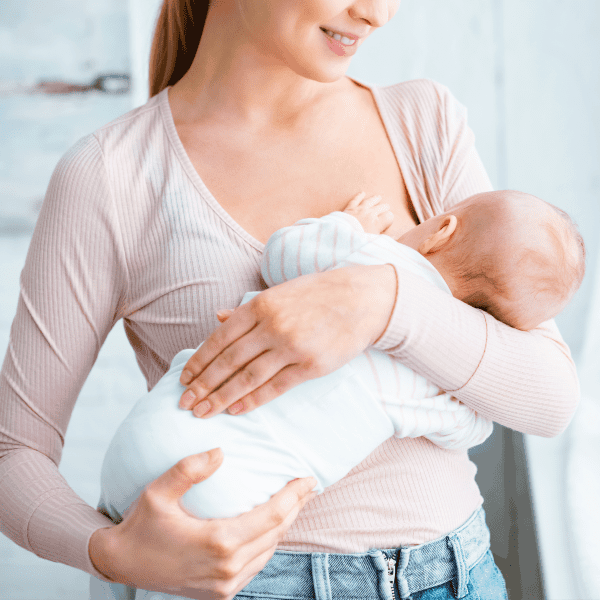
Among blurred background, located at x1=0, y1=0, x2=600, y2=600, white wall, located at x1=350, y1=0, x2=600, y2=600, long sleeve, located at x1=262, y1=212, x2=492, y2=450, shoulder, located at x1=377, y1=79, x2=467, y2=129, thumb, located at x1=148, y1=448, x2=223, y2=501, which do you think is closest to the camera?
thumb, located at x1=148, y1=448, x2=223, y2=501

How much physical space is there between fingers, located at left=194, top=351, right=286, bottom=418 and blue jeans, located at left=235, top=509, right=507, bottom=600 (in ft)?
0.87

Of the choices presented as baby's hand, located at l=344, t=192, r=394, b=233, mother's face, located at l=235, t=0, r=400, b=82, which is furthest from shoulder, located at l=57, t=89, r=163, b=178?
baby's hand, located at l=344, t=192, r=394, b=233

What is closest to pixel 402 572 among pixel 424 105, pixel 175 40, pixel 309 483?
pixel 309 483

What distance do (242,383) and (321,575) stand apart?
1.03ft

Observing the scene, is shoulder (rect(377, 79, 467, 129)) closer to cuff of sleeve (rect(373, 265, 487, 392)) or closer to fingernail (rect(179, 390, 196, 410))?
cuff of sleeve (rect(373, 265, 487, 392))

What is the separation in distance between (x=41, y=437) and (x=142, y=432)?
0.96 feet

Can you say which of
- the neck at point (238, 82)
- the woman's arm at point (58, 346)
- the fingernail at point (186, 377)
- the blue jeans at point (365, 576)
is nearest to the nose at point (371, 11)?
the neck at point (238, 82)

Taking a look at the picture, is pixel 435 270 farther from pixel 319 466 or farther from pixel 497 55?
pixel 497 55

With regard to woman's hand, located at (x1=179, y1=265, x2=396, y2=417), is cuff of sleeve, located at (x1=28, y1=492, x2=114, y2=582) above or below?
below

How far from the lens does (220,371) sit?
2.59 feet

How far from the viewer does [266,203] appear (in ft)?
3.36

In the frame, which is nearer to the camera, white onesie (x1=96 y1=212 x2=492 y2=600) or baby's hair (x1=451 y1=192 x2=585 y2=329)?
Answer: white onesie (x1=96 y1=212 x2=492 y2=600)

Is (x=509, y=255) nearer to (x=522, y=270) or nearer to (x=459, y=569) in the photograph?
(x=522, y=270)

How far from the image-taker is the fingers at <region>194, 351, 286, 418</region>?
0.77 m
